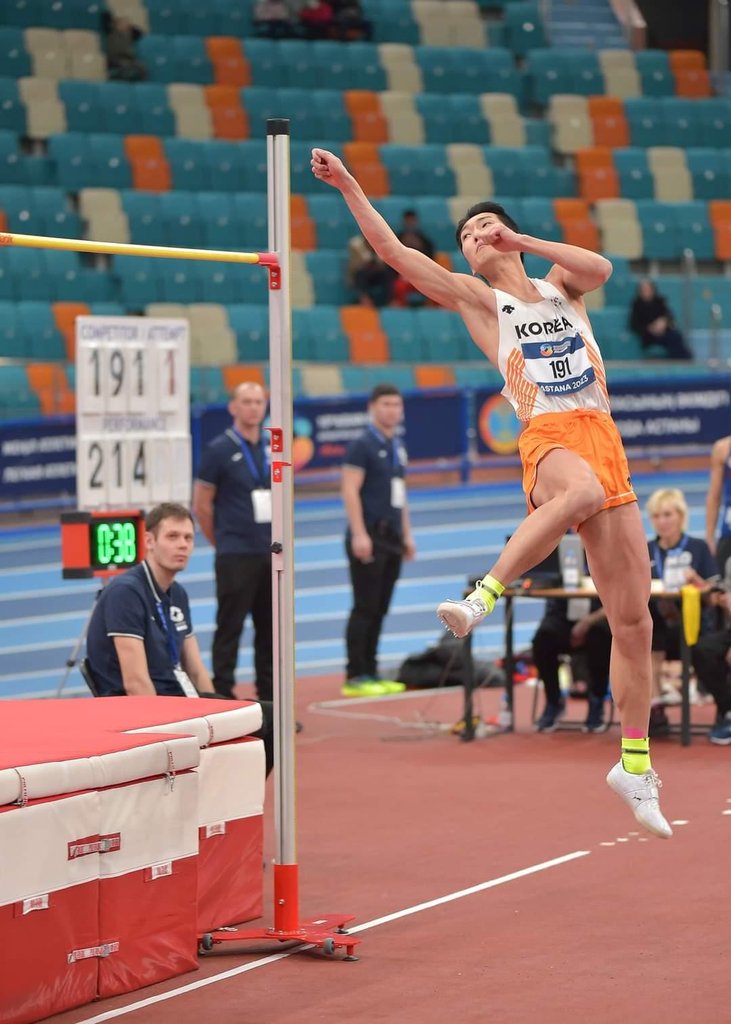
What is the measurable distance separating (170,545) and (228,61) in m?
15.1

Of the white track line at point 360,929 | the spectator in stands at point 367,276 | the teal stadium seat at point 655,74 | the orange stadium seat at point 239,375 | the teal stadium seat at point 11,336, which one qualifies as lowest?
the white track line at point 360,929

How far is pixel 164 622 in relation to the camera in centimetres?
679

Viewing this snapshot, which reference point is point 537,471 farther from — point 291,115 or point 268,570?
point 291,115

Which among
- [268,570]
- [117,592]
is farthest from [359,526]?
[117,592]

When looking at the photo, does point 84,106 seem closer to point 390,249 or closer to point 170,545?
point 170,545

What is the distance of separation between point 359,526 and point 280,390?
5134mm

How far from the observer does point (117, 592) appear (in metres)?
6.61

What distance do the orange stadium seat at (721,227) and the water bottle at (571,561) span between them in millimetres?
12249

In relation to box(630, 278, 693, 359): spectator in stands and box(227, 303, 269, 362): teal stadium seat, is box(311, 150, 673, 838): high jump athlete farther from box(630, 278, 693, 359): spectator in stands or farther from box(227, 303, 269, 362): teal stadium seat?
box(630, 278, 693, 359): spectator in stands

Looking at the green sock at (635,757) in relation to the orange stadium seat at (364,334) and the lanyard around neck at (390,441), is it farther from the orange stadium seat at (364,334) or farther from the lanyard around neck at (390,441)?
the orange stadium seat at (364,334)

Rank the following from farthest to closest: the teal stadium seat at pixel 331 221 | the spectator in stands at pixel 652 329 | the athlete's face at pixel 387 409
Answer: the teal stadium seat at pixel 331 221 → the spectator in stands at pixel 652 329 → the athlete's face at pixel 387 409

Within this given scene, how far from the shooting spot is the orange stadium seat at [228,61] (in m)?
20.6

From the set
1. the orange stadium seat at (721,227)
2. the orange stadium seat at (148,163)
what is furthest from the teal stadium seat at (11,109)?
the orange stadium seat at (721,227)

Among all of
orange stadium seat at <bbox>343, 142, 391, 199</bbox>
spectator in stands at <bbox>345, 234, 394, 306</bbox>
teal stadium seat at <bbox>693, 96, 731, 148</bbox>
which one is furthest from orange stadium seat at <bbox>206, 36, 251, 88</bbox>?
teal stadium seat at <bbox>693, 96, 731, 148</bbox>
